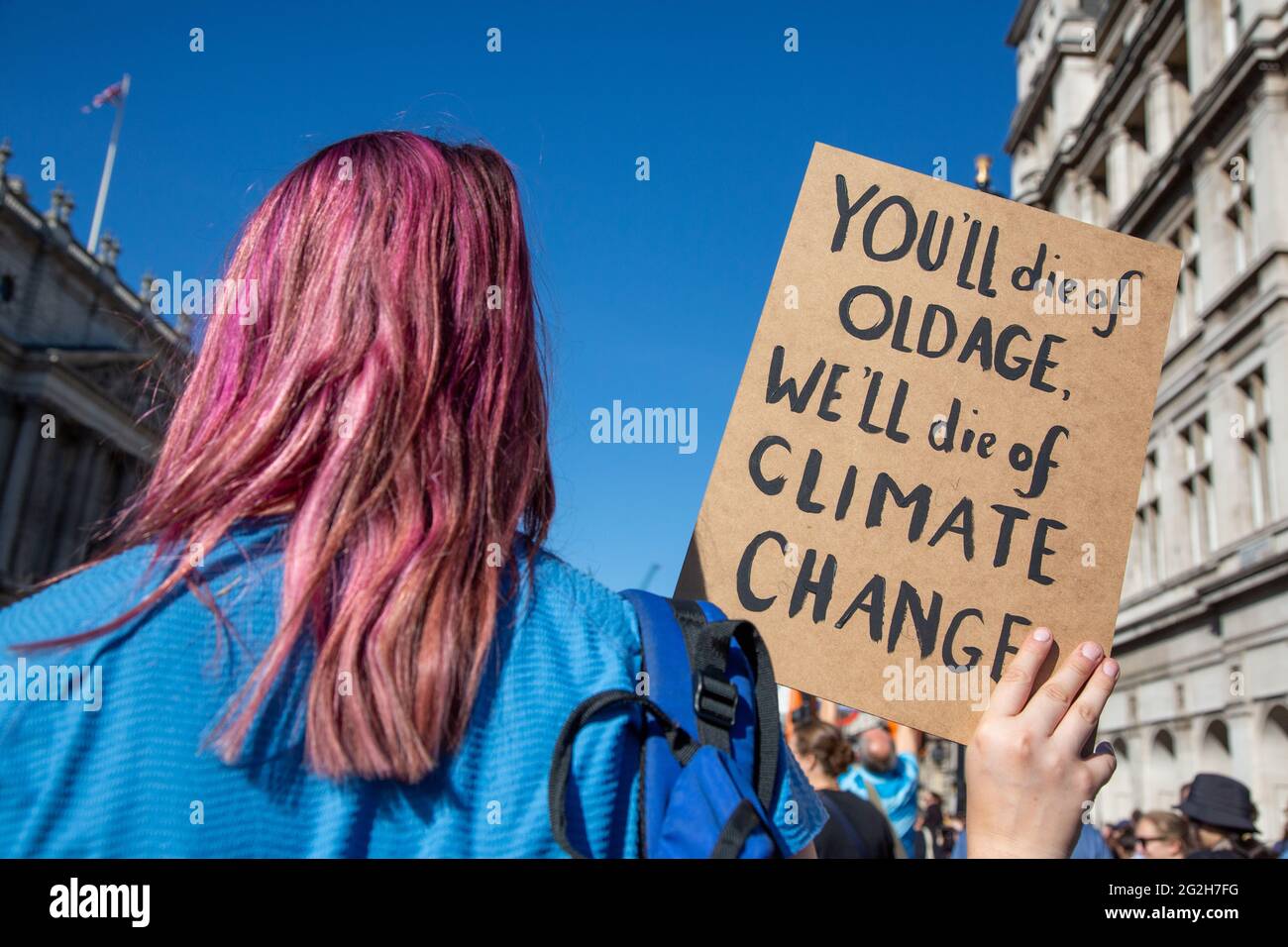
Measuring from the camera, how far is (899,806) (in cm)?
638

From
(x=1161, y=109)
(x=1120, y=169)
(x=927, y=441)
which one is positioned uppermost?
(x=1161, y=109)

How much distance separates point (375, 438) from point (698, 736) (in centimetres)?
50

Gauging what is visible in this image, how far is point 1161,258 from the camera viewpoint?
232 cm

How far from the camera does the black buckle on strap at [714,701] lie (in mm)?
1261

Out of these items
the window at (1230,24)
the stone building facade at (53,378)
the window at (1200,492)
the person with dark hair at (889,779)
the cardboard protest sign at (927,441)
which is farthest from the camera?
the stone building facade at (53,378)

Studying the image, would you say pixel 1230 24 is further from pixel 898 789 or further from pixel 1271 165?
pixel 898 789

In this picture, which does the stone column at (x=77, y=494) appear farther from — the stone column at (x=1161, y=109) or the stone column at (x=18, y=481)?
the stone column at (x=1161, y=109)

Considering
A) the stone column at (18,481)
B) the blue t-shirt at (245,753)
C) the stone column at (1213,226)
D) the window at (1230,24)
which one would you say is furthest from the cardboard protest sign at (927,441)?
the stone column at (18,481)

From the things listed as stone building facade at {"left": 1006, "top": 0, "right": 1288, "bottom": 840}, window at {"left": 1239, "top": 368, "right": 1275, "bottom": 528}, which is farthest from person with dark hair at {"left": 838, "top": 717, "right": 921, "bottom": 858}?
window at {"left": 1239, "top": 368, "right": 1275, "bottom": 528}

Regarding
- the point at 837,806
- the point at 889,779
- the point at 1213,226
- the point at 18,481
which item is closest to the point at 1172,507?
the point at 1213,226

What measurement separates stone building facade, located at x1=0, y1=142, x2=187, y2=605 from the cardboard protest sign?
3928 cm

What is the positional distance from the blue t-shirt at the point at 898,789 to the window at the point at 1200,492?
16641 millimetres

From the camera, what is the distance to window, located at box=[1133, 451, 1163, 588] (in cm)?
2361
